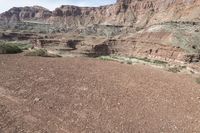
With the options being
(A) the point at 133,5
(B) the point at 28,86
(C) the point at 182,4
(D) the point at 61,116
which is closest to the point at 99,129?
(D) the point at 61,116

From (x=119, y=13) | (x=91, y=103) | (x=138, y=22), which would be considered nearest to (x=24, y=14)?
(x=119, y=13)

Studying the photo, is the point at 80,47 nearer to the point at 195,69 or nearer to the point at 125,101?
the point at 195,69

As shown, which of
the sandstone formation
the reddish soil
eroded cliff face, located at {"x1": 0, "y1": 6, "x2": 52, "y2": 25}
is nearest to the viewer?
the reddish soil

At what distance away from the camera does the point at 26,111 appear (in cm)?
814

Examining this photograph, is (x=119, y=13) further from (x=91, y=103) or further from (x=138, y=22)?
(x=91, y=103)

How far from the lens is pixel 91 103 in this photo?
9102mm

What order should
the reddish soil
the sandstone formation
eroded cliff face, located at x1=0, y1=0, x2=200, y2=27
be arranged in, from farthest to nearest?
eroded cliff face, located at x1=0, y1=0, x2=200, y2=27 → the sandstone formation → the reddish soil

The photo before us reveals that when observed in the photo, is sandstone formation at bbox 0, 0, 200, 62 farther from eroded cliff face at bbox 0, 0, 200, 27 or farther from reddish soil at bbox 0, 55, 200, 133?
reddish soil at bbox 0, 55, 200, 133

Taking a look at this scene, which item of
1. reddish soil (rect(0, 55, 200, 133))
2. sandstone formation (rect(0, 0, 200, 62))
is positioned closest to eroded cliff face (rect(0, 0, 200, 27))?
sandstone formation (rect(0, 0, 200, 62))

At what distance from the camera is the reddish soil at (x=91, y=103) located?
7562 millimetres

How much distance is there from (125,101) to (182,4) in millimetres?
70300

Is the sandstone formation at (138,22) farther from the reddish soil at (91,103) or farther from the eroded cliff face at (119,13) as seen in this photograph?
the reddish soil at (91,103)

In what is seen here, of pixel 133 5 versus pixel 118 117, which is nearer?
pixel 118 117

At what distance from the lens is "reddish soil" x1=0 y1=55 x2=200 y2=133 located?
7.56 metres
